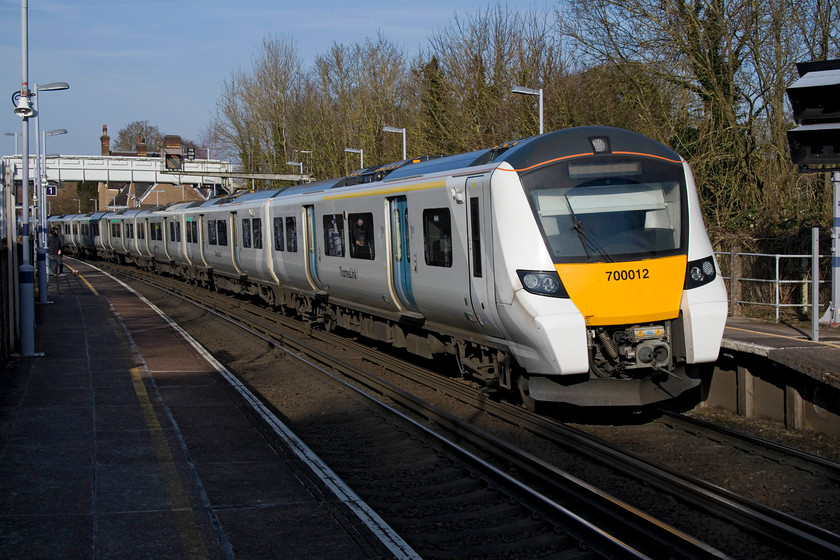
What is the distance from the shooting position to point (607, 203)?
324 inches

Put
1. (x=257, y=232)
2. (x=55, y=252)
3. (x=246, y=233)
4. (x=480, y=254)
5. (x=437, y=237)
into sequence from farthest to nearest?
(x=55, y=252) → (x=246, y=233) → (x=257, y=232) → (x=437, y=237) → (x=480, y=254)

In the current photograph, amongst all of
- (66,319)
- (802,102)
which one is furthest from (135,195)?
(802,102)

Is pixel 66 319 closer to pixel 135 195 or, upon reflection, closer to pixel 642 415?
pixel 642 415

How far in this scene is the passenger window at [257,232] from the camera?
62.7 feet

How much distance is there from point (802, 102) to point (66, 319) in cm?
1509

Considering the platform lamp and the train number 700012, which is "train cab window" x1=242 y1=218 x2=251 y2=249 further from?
the train number 700012

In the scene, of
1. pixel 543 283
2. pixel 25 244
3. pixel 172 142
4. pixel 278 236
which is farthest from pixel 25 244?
pixel 172 142

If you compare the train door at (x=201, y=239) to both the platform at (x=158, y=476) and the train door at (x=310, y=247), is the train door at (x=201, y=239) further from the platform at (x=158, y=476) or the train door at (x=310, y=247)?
the platform at (x=158, y=476)

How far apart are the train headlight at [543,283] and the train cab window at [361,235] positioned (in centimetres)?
466

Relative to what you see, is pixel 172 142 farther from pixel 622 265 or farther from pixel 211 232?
pixel 622 265

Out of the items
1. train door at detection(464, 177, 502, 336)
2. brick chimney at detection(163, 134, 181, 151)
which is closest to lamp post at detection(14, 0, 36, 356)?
train door at detection(464, 177, 502, 336)

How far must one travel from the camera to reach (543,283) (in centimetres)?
788

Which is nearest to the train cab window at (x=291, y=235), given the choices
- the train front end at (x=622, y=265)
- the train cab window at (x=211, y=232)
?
the train cab window at (x=211, y=232)

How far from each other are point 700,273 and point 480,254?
86.9 inches
